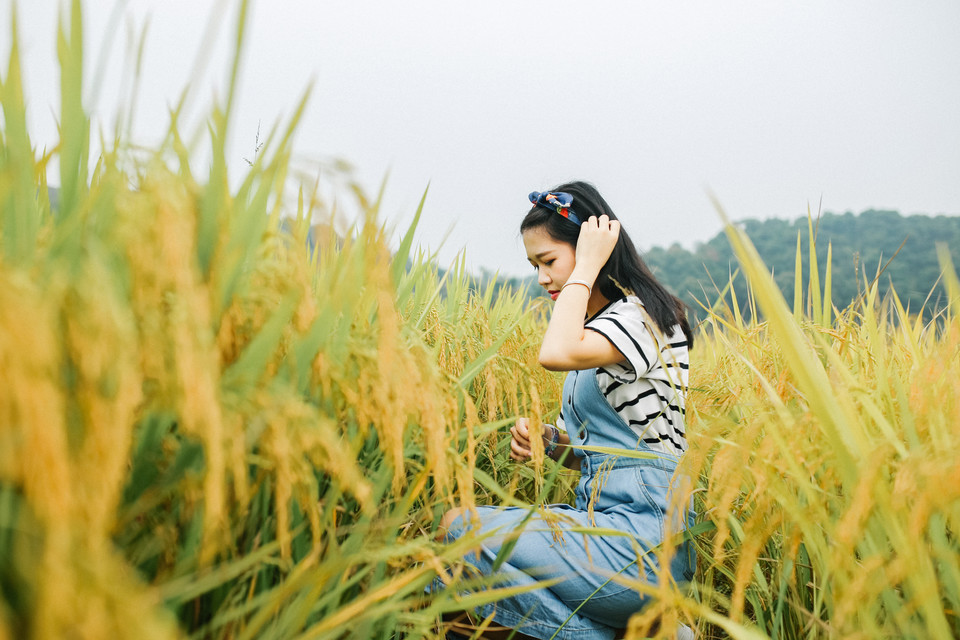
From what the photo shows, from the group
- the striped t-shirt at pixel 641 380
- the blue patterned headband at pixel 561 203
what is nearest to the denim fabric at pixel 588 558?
the striped t-shirt at pixel 641 380

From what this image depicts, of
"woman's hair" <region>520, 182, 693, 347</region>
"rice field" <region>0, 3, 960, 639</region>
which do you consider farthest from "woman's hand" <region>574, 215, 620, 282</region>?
"rice field" <region>0, 3, 960, 639</region>

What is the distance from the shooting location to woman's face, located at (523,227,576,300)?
7.82 ft

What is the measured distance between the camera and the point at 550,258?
2.39 meters

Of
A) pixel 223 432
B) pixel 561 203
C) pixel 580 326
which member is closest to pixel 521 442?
pixel 580 326

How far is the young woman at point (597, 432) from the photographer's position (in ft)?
5.13

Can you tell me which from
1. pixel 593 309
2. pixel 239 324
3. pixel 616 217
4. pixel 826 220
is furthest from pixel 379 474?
pixel 826 220

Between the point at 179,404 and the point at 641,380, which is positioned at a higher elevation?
the point at 179,404

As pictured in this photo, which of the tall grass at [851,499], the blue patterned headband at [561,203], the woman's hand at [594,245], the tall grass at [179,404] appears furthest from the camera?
Answer: the blue patterned headband at [561,203]

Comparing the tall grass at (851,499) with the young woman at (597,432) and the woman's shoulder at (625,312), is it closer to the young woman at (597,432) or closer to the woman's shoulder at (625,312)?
the young woman at (597,432)

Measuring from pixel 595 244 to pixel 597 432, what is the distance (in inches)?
28.0

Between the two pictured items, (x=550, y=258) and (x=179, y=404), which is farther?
(x=550, y=258)

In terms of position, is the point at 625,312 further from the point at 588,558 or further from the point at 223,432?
the point at 223,432

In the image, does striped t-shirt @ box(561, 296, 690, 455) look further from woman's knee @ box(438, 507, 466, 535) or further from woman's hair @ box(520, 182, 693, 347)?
woman's knee @ box(438, 507, 466, 535)

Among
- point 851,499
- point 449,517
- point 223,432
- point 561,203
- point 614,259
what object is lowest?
point 449,517
